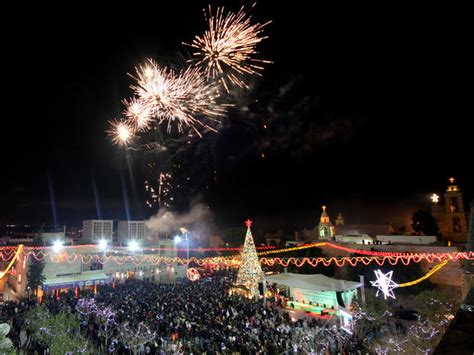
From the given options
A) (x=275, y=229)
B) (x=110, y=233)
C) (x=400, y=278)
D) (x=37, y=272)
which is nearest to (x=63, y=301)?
(x=37, y=272)

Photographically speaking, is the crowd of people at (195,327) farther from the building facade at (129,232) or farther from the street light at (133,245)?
the building facade at (129,232)

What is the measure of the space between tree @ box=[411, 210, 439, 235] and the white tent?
19.8m

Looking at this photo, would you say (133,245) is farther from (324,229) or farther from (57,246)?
(324,229)

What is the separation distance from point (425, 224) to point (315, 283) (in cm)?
2150

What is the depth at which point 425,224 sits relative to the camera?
103ft

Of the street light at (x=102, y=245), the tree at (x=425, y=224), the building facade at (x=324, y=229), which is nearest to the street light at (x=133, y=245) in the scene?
the street light at (x=102, y=245)

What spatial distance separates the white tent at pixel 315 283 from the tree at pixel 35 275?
53.0ft

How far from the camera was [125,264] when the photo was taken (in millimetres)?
27969

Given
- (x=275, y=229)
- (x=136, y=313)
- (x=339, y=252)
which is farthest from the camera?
(x=275, y=229)

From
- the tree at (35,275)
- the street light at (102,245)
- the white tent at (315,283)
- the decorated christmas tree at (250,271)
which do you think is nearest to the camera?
the white tent at (315,283)

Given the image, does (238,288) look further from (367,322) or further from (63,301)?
(63,301)

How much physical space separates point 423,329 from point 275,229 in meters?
41.8

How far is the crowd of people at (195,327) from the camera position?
10.5 metres

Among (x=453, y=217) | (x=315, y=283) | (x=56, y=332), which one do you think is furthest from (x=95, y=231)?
(x=453, y=217)
